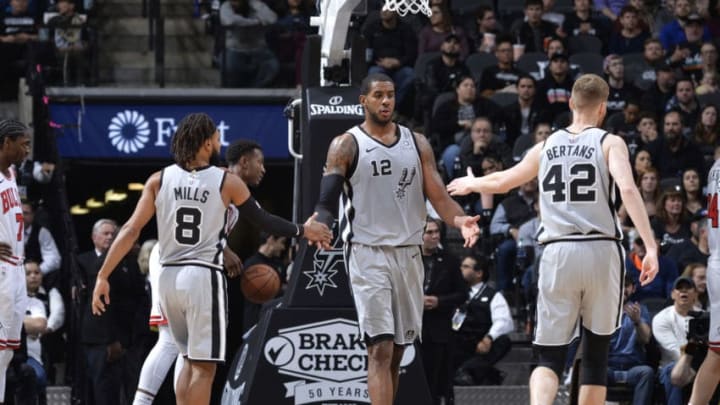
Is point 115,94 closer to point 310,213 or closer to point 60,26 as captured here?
point 60,26

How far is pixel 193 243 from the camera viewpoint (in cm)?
1045

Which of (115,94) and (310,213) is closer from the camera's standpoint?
(310,213)

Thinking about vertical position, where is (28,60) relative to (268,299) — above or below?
above

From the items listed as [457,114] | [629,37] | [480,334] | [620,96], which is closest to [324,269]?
[480,334]

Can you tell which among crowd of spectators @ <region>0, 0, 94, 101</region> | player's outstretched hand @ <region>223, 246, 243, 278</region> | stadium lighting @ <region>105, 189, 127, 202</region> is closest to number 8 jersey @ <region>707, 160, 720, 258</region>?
player's outstretched hand @ <region>223, 246, 243, 278</region>

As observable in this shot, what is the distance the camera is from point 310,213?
12.2 metres

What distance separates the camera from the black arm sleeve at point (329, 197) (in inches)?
408

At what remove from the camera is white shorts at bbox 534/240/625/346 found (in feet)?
32.4

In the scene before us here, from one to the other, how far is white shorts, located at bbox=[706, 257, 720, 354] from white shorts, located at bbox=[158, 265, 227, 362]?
347 centimetres

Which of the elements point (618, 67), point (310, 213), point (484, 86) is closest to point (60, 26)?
point (484, 86)

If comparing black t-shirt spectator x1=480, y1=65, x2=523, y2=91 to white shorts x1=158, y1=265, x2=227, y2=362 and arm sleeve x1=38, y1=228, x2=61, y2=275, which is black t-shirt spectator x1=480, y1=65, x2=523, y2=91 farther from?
white shorts x1=158, y1=265, x2=227, y2=362

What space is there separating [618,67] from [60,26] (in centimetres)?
648

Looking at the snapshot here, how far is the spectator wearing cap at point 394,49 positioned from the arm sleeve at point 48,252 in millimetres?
4244

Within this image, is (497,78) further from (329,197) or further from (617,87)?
(329,197)
